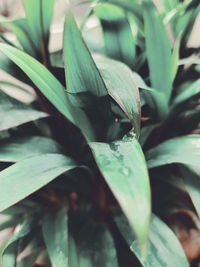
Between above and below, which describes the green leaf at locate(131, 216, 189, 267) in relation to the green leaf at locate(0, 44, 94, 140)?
below

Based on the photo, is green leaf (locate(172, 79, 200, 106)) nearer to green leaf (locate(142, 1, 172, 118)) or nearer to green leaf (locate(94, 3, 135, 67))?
green leaf (locate(142, 1, 172, 118))

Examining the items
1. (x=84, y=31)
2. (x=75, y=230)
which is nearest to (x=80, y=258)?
(x=75, y=230)

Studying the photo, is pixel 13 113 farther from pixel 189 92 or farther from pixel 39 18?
pixel 189 92

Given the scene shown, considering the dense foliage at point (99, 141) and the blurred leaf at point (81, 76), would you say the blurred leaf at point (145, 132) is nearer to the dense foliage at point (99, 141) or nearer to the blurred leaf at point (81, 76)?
the dense foliage at point (99, 141)

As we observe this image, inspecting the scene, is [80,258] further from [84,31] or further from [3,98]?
[84,31]

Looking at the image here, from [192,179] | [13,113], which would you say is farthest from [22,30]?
[192,179]

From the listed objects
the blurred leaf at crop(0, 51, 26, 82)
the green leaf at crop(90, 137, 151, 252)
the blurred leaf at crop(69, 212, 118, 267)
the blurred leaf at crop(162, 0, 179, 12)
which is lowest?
the blurred leaf at crop(69, 212, 118, 267)

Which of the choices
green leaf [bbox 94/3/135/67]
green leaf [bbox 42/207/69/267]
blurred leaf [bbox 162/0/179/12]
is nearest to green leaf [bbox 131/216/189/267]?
green leaf [bbox 42/207/69/267]
